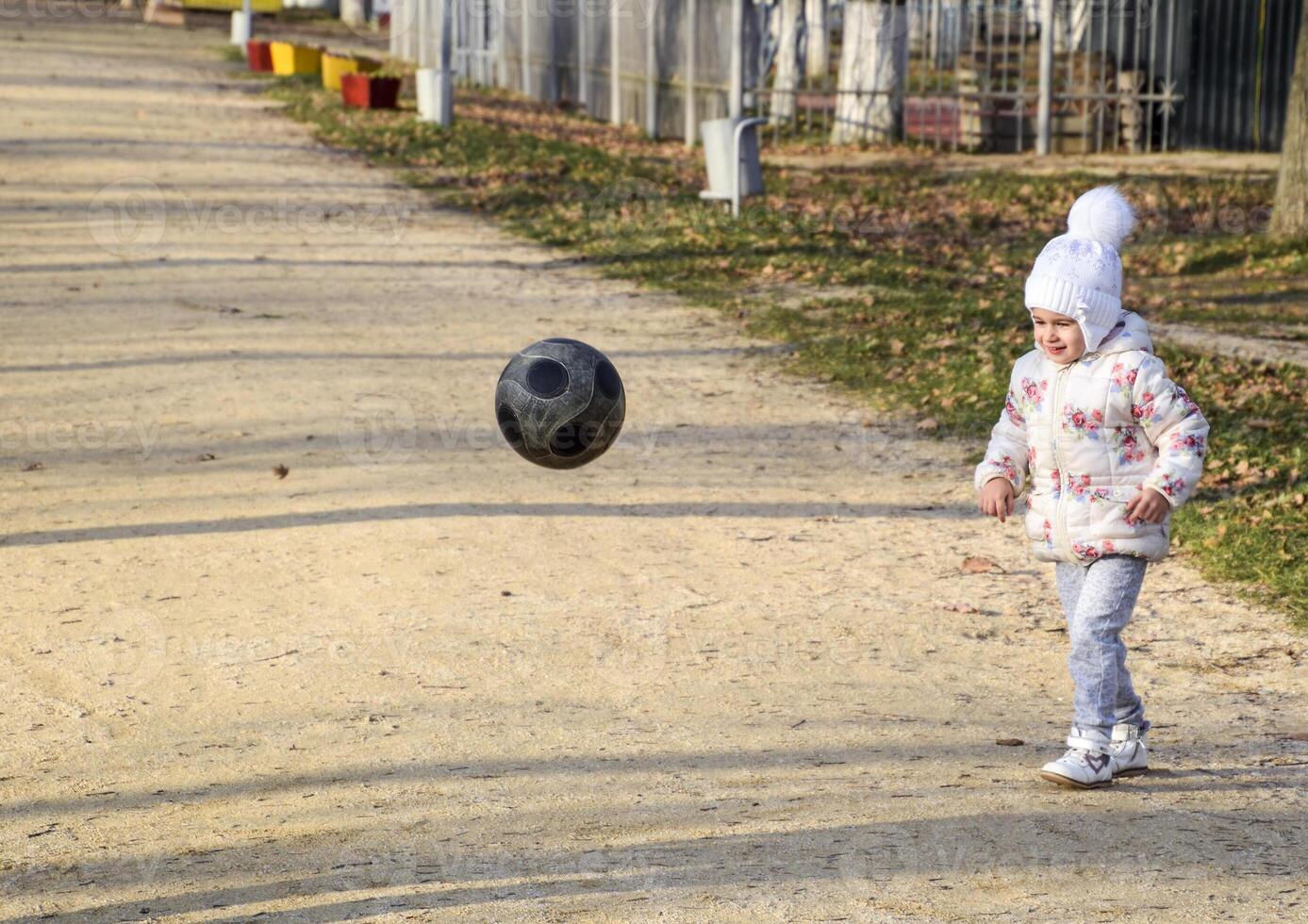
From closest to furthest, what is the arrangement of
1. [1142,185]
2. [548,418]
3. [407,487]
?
[548,418] < [407,487] < [1142,185]

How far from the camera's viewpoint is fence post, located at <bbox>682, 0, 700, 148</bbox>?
23.1 meters

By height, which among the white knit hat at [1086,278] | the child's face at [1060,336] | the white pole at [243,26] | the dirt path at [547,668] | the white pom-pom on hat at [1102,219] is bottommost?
the dirt path at [547,668]

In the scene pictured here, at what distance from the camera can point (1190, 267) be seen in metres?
14.8

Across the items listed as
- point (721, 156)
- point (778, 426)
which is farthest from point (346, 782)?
point (721, 156)

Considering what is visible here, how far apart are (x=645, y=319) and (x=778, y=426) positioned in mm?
3359

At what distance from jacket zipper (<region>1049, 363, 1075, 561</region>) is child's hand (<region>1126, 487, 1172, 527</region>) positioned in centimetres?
25

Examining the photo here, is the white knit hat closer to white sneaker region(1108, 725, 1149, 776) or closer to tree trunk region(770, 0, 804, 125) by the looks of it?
white sneaker region(1108, 725, 1149, 776)

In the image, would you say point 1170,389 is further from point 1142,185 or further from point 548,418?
point 1142,185

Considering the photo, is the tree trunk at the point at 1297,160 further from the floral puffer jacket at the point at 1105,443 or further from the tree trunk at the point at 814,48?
the tree trunk at the point at 814,48

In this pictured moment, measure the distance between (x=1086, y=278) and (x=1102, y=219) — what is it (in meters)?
0.28

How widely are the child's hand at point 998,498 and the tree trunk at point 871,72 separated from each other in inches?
766

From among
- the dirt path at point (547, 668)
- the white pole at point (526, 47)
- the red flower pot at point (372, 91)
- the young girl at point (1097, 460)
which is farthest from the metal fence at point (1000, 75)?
the young girl at point (1097, 460)

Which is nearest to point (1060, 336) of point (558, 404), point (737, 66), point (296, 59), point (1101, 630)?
point (1101, 630)

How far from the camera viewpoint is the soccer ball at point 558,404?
6.36m
